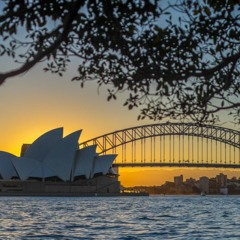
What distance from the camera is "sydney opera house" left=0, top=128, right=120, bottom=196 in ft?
281

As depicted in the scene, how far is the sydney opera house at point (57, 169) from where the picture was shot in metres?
85.5

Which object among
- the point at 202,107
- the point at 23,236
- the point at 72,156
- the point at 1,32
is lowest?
the point at 23,236

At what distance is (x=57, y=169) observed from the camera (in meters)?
96.6

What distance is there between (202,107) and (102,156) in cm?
9265

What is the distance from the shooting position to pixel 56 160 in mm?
91375

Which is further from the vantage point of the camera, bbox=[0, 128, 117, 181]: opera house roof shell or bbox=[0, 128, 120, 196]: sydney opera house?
bbox=[0, 128, 120, 196]: sydney opera house

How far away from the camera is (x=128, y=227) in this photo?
27406 millimetres

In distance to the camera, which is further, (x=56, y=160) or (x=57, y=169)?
(x=57, y=169)

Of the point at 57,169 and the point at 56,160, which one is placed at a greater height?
the point at 56,160

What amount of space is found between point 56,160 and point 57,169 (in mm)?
5408

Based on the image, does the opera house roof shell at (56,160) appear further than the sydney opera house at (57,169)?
No

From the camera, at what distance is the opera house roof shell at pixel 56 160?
84.1 m

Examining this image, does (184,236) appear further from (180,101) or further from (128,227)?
(180,101)

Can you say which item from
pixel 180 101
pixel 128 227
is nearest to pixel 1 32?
pixel 180 101
